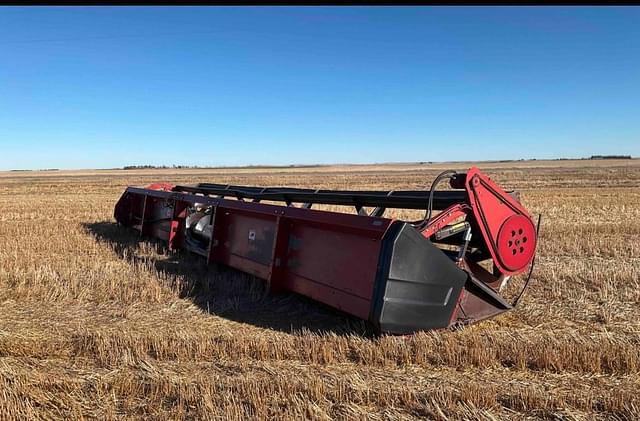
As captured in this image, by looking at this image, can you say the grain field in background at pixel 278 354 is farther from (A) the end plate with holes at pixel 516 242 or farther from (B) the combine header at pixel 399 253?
(A) the end plate with holes at pixel 516 242

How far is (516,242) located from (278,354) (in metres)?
2.34

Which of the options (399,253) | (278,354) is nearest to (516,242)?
(399,253)

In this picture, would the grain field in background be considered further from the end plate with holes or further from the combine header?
the end plate with holes

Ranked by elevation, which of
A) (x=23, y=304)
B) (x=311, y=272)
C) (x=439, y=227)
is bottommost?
(x=23, y=304)

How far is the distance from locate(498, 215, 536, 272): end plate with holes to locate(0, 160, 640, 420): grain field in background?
1.70 ft

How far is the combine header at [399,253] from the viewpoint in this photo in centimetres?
378

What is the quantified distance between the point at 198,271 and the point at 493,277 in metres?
3.52

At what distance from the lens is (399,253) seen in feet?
12.2

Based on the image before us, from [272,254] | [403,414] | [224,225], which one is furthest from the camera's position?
[224,225]

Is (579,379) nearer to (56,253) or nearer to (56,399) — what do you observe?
(56,399)

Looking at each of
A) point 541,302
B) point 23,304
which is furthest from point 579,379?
point 23,304

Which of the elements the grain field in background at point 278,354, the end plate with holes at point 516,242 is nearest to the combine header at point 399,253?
the end plate with holes at point 516,242

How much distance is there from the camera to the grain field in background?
2941 mm

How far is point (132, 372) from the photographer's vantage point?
3.45m
